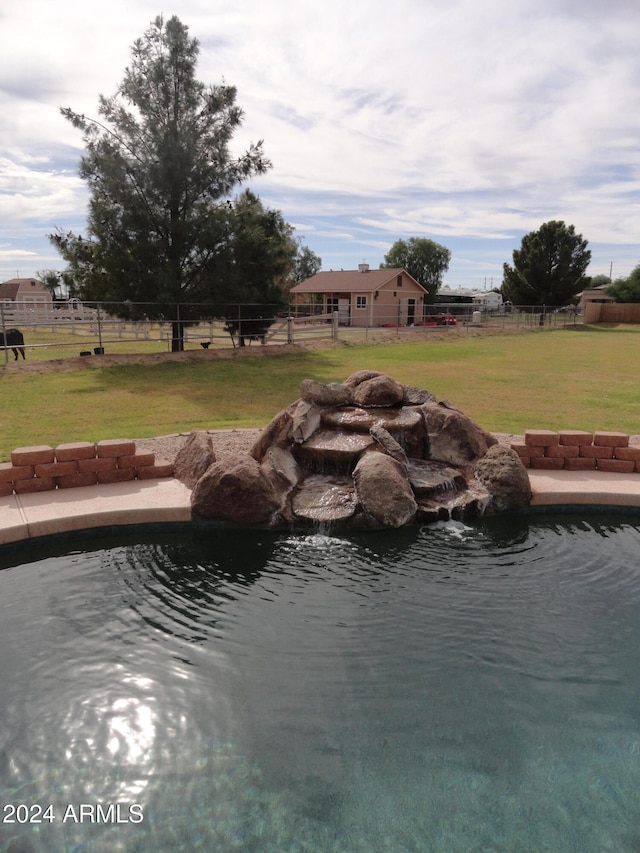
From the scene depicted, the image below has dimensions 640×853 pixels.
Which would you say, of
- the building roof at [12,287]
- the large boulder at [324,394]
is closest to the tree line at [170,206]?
the large boulder at [324,394]

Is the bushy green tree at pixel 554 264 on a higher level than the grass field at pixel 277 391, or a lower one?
higher

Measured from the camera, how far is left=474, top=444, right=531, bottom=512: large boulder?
6.44 m

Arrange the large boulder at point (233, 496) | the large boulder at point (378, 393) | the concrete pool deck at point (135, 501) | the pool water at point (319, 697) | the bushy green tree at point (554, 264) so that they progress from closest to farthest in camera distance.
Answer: the pool water at point (319, 697), the concrete pool deck at point (135, 501), the large boulder at point (233, 496), the large boulder at point (378, 393), the bushy green tree at point (554, 264)

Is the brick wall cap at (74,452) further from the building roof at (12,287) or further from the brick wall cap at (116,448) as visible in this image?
the building roof at (12,287)

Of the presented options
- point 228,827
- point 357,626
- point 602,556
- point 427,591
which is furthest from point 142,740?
point 602,556

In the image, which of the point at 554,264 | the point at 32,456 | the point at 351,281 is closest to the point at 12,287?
the point at 351,281

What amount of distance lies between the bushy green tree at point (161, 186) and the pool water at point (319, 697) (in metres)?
13.8

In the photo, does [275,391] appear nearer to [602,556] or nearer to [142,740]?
[602,556]

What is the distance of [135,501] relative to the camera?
6145 millimetres

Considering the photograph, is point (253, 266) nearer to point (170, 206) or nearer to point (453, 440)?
point (170, 206)

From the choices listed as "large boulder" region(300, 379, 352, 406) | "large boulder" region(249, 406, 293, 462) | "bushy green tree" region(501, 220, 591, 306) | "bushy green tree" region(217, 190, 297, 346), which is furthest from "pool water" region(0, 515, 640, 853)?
"bushy green tree" region(501, 220, 591, 306)

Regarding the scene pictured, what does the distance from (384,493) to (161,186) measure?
50.2ft

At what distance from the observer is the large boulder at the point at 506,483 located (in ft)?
21.1

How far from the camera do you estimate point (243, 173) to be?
19.2 meters
